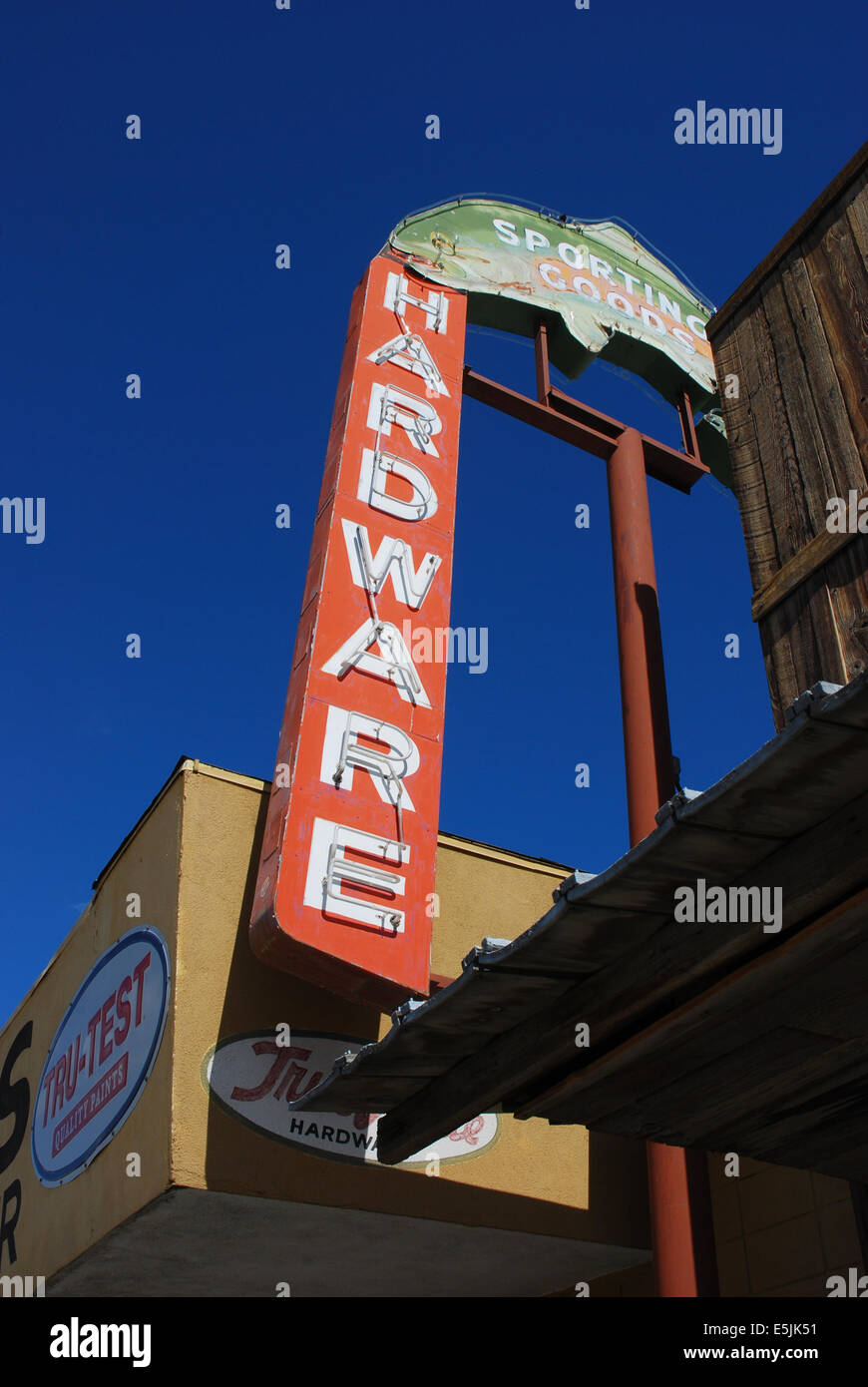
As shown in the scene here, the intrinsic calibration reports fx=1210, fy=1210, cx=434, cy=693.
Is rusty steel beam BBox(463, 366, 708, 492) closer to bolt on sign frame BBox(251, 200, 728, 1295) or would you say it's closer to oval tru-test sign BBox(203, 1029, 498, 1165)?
bolt on sign frame BBox(251, 200, 728, 1295)

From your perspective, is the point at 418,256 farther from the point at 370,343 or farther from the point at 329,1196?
the point at 329,1196

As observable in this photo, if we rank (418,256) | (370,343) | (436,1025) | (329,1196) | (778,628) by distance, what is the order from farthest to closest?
1. (418,256)
2. (370,343)
3. (329,1196)
4. (778,628)
5. (436,1025)

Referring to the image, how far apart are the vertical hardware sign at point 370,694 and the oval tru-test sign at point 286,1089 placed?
2.16ft

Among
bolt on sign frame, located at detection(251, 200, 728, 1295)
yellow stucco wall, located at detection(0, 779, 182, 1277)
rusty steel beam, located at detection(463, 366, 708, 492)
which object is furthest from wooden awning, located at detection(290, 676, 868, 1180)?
rusty steel beam, located at detection(463, 366, 708, 492)

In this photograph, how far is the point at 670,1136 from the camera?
574cm

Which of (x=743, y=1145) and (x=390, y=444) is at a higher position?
(x=390, y=444)

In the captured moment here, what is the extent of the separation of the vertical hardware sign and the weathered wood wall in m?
2.73

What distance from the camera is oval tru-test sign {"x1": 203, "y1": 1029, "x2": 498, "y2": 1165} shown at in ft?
24.7

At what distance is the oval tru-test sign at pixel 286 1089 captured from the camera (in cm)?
753

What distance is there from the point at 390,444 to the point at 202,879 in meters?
3.72

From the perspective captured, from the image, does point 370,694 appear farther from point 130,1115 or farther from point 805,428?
point 805,428

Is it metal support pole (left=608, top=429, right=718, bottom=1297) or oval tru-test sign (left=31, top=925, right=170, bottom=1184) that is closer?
metal support pole (left=608, top=429, right=718, bottom=1297)
